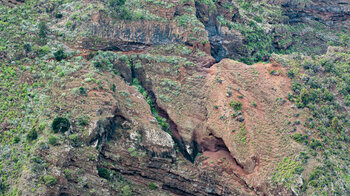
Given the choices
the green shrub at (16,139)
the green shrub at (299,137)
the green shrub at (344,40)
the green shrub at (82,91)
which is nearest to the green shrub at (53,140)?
the green shrub at (16,139)

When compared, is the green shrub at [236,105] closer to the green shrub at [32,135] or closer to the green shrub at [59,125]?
the green shrub at [59,125]

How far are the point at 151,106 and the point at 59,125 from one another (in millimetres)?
16735

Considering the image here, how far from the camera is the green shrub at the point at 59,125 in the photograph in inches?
2891

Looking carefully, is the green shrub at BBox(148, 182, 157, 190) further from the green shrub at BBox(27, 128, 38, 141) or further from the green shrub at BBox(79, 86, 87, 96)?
the green shrub at BBox(27, 128, 38, 141)

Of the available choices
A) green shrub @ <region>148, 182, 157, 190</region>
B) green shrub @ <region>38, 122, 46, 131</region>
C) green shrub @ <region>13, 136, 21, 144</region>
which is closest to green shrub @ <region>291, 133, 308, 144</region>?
green shrub @ <region>148, 182, 157, 190</region>

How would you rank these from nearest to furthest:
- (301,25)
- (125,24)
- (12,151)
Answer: (12,151)
(125,24)
(301,25)

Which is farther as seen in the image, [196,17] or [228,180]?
[196,17]

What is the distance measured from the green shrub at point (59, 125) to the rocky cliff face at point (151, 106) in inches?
20.8

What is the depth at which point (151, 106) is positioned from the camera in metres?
86.2

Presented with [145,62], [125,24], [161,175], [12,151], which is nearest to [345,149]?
[161,175]

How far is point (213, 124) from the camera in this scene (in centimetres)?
8231

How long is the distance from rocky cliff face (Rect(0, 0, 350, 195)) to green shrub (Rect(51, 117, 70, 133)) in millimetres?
529

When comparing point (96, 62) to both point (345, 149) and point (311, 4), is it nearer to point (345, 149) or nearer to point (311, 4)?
point (345, 149)

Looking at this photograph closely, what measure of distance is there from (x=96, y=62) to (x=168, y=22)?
13722 mm
